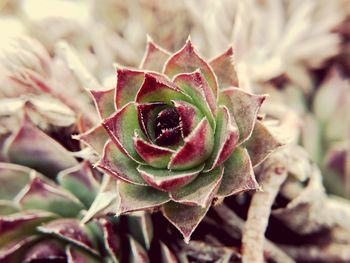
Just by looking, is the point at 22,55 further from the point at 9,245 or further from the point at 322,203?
the point at 322,203

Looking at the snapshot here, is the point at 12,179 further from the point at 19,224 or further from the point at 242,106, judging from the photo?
the point at 242,106

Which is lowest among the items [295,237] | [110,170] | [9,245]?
[295,237]

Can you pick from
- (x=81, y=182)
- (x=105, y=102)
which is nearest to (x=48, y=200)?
(x=81, y=182)

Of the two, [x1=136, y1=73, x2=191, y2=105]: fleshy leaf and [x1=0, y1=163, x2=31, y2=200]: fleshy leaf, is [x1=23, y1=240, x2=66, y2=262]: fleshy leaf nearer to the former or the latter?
[x1=0, y1=163, x2=31, y2=200]: fleshy leaf

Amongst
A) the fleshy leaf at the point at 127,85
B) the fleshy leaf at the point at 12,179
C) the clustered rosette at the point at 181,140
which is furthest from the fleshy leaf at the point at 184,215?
the fleshy leaf at the point at 12,179

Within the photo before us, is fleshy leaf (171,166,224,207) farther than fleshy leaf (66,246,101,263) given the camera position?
No

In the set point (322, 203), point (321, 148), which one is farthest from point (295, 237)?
point (321, 148)

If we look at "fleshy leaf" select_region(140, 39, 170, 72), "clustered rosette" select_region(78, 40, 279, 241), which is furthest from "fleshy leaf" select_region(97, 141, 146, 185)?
"fleshy leaf" select_region(140, 39, 170, 72)
